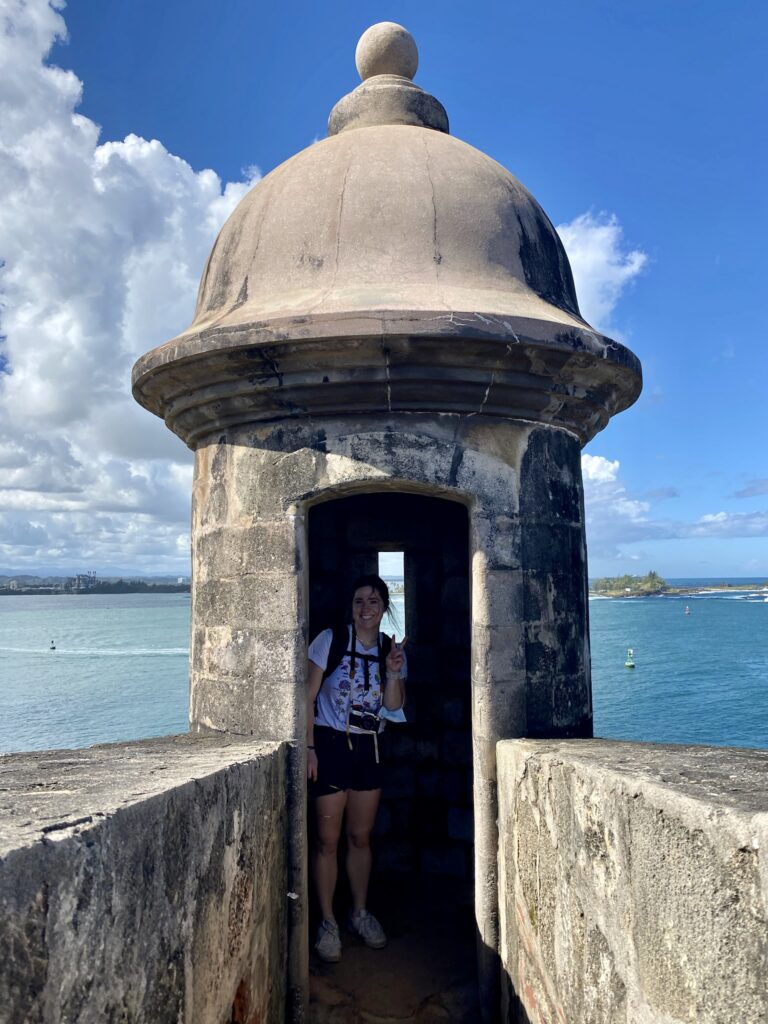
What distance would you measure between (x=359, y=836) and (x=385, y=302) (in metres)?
2.31

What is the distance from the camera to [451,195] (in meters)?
3.26

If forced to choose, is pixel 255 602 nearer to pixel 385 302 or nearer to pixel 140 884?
pixel 385 302

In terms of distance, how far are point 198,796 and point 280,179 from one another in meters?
2.58

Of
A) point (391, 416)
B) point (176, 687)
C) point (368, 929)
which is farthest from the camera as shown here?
point (176, 687)

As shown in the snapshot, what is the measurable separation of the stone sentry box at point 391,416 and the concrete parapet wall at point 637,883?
52 centimetres

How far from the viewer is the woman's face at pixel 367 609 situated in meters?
3.60

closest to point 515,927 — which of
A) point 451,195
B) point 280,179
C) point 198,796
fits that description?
point 198,796

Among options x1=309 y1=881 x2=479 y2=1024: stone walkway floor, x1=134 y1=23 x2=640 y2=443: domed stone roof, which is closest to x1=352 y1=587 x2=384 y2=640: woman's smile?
x1=134 y1=23 x2=640 y2=443: domed stone roof

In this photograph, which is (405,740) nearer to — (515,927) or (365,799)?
(365,799)

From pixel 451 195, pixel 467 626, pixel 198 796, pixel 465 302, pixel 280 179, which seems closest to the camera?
pixel 198 796

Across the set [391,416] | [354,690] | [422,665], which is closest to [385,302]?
[391,416]

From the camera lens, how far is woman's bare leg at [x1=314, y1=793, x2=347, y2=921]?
3.48 m

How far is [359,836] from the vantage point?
3.70 m

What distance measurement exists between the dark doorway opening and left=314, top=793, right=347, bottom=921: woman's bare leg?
1024mm
